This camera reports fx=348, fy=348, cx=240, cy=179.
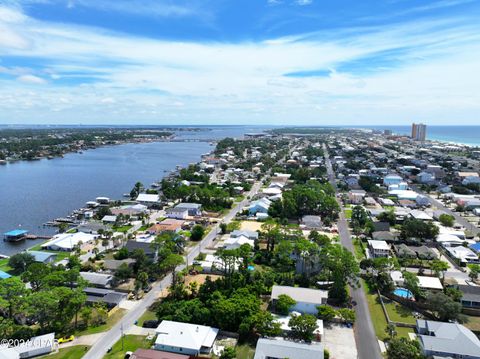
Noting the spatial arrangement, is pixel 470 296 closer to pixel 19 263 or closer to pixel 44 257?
pixel 44 257

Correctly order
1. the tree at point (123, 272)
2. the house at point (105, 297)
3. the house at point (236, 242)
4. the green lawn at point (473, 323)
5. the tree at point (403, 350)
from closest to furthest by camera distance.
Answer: the tree at point (403, 350) < the green lawn at point (473, 323) < the house at point (105, 297) < the tree at point (123, 272) < the house at point (236, 242)

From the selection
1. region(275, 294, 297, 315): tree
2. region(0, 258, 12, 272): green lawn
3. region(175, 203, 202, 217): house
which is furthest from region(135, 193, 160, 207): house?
region(275, 294, 297, 315): tree

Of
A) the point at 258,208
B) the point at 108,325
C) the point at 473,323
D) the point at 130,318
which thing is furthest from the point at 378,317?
the point at 258,208

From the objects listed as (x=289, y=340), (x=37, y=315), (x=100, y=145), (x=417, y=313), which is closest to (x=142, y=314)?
(x=37, y=315)

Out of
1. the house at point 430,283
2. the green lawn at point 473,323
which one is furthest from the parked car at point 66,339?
the green lawn at point 473,323

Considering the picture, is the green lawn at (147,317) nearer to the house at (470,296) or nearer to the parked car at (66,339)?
the parked car at (66,339)

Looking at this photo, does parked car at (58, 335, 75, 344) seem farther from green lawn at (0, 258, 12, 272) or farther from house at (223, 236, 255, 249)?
house at (223, 236, 255, 249)

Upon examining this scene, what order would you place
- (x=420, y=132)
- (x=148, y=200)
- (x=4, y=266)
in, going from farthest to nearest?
1. (x=420, y=132)
2. (x=148, y=200)
3. (x=4, y=266)

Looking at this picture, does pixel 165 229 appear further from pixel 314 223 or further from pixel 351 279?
pixel 351 279
